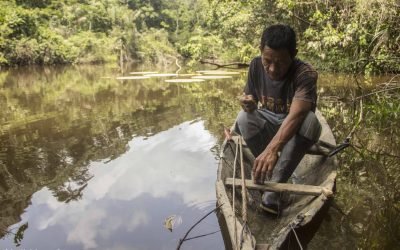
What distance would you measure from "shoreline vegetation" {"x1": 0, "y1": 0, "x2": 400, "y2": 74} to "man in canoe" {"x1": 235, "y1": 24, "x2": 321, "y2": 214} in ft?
7.36

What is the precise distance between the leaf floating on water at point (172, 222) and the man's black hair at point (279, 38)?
143 centimetres

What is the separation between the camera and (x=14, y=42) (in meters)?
21.8

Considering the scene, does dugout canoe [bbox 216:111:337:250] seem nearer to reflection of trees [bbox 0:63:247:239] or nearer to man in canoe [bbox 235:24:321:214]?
man in canoe [bbox 235:24:321:214]

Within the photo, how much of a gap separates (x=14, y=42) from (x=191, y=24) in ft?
79.9

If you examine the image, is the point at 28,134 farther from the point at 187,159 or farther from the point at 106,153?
the point at 187,159

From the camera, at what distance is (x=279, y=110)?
8.70ft

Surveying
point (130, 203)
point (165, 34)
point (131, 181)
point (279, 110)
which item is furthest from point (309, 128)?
point (165, 34)

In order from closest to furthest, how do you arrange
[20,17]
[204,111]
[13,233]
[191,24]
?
[13,233] → [204,111] → [20,17] → [191,24]

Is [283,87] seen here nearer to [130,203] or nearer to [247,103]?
[247,103]

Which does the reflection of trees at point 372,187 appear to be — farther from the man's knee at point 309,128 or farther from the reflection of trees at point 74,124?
the reflection of trees at point 74,124

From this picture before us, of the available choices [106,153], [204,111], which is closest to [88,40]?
[204,111]


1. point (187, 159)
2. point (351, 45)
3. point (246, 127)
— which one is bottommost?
point (187, 159)

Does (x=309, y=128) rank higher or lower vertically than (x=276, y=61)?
lower

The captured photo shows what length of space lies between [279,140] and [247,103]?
48 cm
